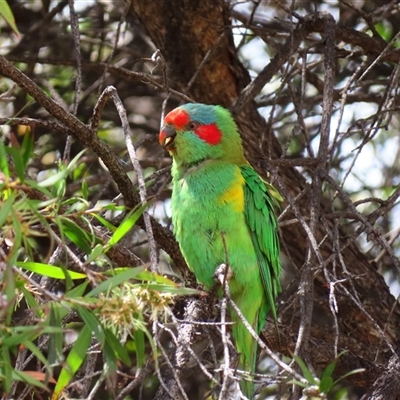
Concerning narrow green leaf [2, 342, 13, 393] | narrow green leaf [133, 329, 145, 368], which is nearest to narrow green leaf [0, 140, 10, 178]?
narrow green leaf [2, 342, 13, 393]

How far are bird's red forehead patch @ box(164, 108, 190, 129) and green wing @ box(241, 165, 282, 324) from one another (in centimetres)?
40

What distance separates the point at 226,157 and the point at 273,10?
2377mm

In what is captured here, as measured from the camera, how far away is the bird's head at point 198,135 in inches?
149

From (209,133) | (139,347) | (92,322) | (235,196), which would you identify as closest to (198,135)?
(209,133)

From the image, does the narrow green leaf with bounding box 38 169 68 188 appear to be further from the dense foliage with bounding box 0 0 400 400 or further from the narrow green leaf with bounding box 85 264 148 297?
the narrow green leaf with bounding box 85 264 148 297

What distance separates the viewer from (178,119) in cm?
379

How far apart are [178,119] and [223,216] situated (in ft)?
1.89

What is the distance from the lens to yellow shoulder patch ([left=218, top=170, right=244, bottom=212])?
3566mm

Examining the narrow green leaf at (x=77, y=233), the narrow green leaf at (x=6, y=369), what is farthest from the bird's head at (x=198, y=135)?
the narrow green leaf at (x=6, y=369)

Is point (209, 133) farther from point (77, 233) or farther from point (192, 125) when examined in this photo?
point (77, 233)

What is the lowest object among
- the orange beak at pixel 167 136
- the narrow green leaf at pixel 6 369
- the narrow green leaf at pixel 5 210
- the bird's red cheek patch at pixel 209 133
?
the narrow green leaf at pixel 6 369

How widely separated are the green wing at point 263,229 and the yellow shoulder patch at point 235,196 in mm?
40

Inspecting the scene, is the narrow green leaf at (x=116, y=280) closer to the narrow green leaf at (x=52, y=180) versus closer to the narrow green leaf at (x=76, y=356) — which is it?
the narrow green leaf at (x=76, y=356)

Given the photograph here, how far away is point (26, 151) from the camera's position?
6.42ft
